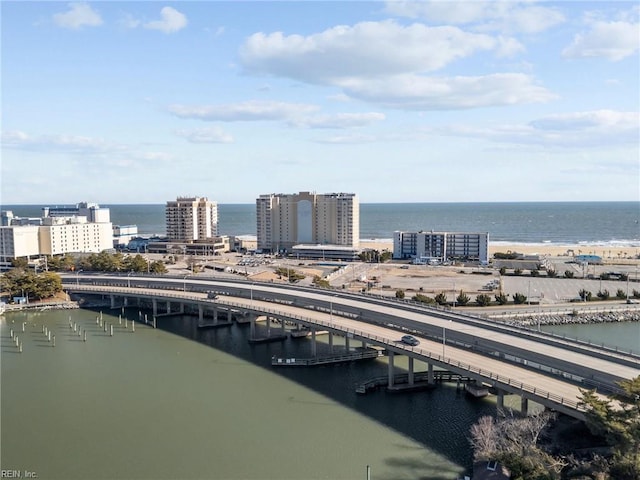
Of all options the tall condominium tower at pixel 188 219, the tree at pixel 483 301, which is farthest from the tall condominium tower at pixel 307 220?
the tree at pixel 483 301

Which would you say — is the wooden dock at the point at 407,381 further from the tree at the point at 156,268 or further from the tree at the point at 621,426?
the tree at the point at 156,268

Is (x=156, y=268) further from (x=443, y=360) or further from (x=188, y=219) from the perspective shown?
(x=443, y=360)

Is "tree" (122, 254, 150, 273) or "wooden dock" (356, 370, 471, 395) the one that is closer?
"wooden dock" (356, 370, 471, 395)

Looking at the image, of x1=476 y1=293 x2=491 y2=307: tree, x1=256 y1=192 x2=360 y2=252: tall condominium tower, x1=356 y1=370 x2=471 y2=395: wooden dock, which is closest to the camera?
x1=356 y1=370 x2=471 y2=395: wooden dock

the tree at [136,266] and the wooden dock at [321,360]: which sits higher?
the tree at [136,266]

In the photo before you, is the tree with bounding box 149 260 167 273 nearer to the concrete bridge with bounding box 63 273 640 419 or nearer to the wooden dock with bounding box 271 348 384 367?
the concrete bridge with bounding box 63 273 640 419

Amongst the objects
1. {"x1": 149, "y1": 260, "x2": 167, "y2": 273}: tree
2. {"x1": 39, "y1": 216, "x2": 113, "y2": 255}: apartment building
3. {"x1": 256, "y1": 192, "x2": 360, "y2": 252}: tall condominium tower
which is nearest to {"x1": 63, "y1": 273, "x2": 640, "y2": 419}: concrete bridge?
{"x1": 149, "y1": 260, "x2": 167, "y2": 273}: tree
